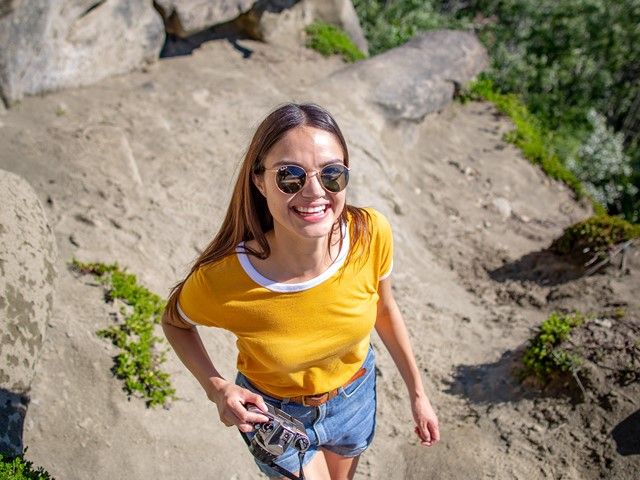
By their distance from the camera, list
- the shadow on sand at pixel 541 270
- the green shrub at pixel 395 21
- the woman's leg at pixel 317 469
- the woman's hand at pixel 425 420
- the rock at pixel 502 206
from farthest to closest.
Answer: the green shrub at pixel 395 21, the rock at pixel 502 206, the shadow on sand at pixel 541 270, the woman's hand at pixel 425 420, the woman's leg at pixel 317 469

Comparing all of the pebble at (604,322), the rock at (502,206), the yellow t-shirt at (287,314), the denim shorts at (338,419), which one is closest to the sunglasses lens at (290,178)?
the yellow t-shirt at (287,314)

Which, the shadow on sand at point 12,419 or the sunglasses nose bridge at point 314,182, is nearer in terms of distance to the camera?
the sunglasses nose bridge at point 314,182

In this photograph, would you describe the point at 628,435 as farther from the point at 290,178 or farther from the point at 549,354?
the point at 290,178

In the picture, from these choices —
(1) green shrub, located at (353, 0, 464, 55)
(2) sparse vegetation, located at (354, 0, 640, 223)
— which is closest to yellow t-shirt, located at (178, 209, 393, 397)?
(2) sparse vegetation, located at (354, 0, 640, 223)

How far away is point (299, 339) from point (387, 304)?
509 mm

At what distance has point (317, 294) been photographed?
8.65ft

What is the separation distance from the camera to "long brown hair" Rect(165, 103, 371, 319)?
2.56 meters

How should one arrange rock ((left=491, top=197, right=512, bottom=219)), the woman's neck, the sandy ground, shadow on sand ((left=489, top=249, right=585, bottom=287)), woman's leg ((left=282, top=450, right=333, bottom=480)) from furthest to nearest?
1. rock ((left=491, top=197, right=512, bottom=219))
2. shadow on sand ((left=489, top=249, right=585, bottom=287))
3. the sandy ground
4. woman's leg ((left=282, top=450, right=333, bottom=480))
5. the woman's neck

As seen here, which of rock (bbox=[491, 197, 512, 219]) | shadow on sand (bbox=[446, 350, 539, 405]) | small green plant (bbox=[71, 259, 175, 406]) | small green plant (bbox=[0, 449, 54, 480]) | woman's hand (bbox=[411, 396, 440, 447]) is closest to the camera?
woman's hand (bbox=[411, 396, 440, 447])

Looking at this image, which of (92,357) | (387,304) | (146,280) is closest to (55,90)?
(146,280)

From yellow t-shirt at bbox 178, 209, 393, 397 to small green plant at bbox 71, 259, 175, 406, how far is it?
2042mm

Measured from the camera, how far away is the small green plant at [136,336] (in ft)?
15.0

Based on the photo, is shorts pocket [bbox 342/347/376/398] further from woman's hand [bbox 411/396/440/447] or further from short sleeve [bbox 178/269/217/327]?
short sleeve [bbox 178/269/217/327]

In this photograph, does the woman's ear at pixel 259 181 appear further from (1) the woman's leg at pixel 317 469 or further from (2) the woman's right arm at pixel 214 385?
(1) the woman's leg at pixel 317 469
